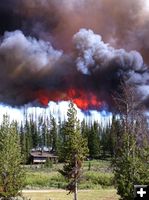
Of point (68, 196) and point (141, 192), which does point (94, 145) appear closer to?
point (68, 196)

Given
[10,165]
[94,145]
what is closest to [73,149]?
[10,165]

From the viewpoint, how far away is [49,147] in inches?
6737

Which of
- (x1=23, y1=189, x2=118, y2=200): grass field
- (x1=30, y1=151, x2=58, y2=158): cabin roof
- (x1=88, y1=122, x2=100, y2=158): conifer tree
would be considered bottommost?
(x1=23, y1=189, x2=118, y2=200): grass field

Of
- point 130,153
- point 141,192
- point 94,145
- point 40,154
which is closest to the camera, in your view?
point 141,192

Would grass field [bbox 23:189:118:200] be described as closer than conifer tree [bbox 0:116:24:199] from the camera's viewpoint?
No

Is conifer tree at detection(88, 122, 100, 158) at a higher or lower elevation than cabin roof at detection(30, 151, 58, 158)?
higher

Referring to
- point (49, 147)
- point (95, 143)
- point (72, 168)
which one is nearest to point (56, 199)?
point (72, 168)

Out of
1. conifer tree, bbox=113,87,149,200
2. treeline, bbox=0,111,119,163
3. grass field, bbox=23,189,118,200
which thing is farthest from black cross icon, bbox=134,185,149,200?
treeline, bbox=0,111,119,163

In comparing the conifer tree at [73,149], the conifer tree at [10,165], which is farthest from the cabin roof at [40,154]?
the conifer tree at [10,165]

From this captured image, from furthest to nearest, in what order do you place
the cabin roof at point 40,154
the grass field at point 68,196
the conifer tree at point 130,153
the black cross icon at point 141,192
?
the cabin roof at point 40,154 → the grass field at point 68,196 → the conifer tree at point 130,153 → the black cross icon at point 141,192

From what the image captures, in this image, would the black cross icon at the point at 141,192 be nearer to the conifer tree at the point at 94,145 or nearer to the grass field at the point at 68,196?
the grass field at the point at 68,196

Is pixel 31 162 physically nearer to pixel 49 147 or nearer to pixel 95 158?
pixel 95 158

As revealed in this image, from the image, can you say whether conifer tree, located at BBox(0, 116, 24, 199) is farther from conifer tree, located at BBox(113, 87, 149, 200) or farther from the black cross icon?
the black cross icon

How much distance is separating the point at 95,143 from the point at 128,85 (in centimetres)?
9670
